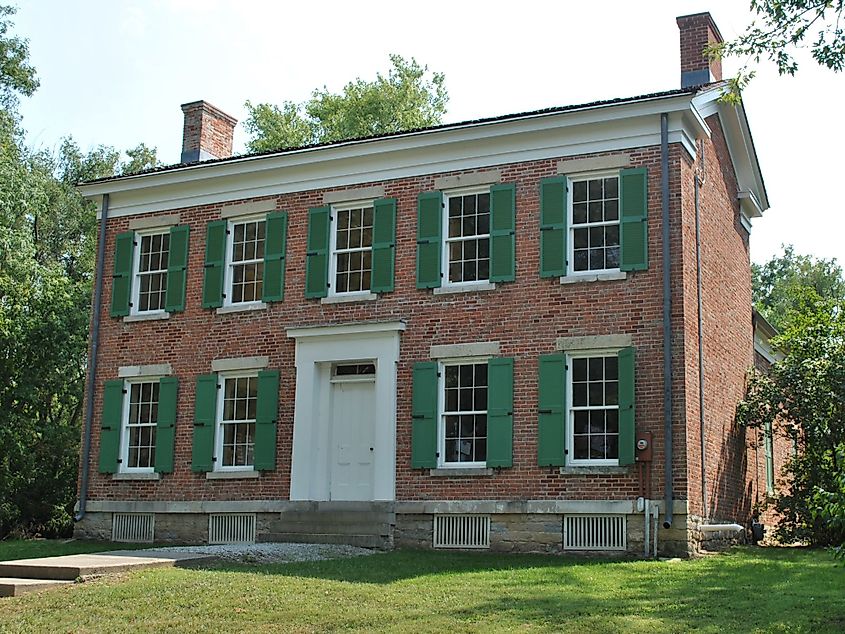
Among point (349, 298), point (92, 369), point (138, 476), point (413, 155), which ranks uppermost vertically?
point (413, 155)

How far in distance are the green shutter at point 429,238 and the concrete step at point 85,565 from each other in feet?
19.1

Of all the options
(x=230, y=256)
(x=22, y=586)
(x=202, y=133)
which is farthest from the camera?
(x=202, y=133)

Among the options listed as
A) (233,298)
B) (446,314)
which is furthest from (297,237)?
(446,314)

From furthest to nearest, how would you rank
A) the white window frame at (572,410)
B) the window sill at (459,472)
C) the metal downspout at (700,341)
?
the window sill at (459,472) → the metal downspout at (700,341) → the white window frame at (572,410)

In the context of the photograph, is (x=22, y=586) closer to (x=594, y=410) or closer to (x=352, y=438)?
(x=352, y=438)

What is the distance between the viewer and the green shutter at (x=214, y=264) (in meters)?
19.2

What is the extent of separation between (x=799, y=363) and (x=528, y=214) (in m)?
5.73

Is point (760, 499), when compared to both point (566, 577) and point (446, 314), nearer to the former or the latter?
point (446, 314)

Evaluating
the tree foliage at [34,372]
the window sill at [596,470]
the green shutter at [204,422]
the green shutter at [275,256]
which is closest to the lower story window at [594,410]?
the window sill at [596,470]

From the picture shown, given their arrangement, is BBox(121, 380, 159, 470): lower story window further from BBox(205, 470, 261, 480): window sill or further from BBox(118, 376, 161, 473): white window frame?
BBox(205, 470, 261, 480): window sill

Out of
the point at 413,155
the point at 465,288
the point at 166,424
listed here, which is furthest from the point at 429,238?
the point at 166,424

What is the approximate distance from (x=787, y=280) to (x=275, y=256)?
3613 cm

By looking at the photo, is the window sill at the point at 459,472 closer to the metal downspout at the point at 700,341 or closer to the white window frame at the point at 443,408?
the white window frame at the point at 443,408

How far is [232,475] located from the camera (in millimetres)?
18406
